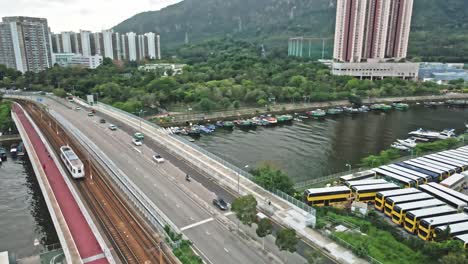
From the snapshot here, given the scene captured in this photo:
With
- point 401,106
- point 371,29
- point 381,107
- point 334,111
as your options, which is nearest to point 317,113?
point 334,111

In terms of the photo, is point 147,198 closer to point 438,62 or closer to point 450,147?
point 450,147

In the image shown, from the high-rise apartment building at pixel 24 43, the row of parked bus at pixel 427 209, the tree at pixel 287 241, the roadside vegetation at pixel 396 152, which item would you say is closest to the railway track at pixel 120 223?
the tree at pixel 287 241

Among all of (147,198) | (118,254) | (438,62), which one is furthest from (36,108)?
(438,62)

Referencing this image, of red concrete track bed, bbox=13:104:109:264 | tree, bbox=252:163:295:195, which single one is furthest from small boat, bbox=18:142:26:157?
tree, bbox=252:163:295:195

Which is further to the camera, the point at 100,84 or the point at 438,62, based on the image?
the point at 438,62

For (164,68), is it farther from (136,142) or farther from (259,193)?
(259,193)

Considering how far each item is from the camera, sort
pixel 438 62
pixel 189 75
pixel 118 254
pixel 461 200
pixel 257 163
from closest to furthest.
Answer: pixel 118 254, pixel 461 200, pixel 257 163, pixel 189 75, pixel 438 62
